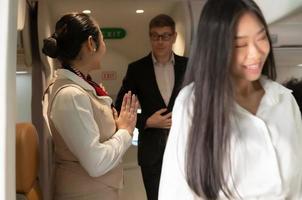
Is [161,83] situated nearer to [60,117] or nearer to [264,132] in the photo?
[60,117]

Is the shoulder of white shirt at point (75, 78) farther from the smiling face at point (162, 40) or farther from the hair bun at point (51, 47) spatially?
the smiling face at point (162, 40)

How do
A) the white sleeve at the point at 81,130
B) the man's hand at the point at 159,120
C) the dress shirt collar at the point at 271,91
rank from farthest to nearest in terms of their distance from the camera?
the man's hand at the point at 159,120, the white sleeve at the point at 81,130, the dress shirt collar at the point at 271,91

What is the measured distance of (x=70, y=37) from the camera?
5.47 feet

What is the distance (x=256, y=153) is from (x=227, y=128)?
0.11 m

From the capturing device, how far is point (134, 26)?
3006 millimetres

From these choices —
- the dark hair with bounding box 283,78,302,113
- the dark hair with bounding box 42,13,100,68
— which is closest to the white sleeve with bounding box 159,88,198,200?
the dark hair with bounding box 283,78,302,113

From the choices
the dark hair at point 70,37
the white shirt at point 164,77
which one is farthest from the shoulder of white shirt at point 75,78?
the white shirt at point 164,77

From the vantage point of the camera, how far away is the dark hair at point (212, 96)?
101 cm

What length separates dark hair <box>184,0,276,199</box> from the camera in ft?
3.31

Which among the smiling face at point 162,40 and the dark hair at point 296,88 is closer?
the dark hair at point 296,88

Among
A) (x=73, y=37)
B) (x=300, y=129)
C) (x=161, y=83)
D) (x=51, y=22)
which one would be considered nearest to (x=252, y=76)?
(x=300, y=129)

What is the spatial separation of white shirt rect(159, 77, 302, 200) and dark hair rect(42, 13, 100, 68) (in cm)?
72

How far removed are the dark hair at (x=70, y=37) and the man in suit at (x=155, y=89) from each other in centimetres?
76

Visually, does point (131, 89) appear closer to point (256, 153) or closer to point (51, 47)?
→ point (51, 47)
